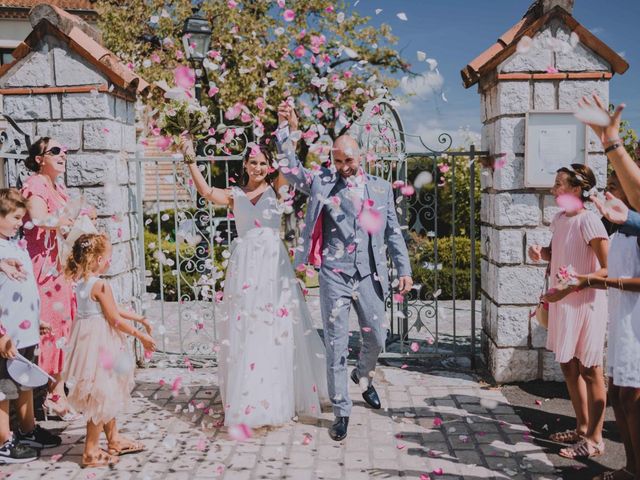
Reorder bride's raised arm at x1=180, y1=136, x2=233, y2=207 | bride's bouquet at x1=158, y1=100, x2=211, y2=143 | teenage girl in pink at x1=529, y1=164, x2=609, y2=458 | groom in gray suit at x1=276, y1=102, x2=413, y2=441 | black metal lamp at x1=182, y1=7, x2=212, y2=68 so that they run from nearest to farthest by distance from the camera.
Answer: teenage girl in pink at x1=529, y1=164, x2=609, y2=458, groom in gray suit at x1=276, y1=102, x2=413, y2=441, bride's raised arm at x1=180, y1=136, x2=233, y2=207, bride's bouquet at x1=158, y1=100, x2=211, y2=143, black metal lamp at x1=182, y1=7, x2=212, y2=68

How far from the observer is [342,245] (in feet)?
15.5

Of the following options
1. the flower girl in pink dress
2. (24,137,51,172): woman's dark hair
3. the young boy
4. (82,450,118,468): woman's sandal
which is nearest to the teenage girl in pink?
the flower girl in pink dress

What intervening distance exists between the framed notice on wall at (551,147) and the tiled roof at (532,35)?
1.93ft

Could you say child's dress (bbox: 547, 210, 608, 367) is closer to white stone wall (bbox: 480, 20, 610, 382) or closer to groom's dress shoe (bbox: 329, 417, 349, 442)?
white stone wall (bbox: 480, 20, 610, 382)

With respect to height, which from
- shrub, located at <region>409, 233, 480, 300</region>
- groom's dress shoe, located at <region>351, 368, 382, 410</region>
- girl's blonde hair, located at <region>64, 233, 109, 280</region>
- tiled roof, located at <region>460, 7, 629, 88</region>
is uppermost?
tiled roof, located at <region>460, 7, 629, 88</region>

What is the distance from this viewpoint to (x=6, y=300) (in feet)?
13.6

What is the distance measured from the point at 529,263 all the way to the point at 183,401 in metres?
3.34

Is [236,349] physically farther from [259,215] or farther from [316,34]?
[316,34]

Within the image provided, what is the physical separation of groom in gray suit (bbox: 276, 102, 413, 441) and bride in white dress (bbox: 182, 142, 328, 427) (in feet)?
0.90

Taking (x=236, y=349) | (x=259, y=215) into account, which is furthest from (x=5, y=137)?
(x=236, y=349)

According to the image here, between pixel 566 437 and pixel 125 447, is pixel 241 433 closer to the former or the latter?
pixel 125 447

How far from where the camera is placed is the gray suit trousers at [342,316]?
461 centimetres

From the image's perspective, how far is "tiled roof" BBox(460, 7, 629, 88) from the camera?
5.54 m

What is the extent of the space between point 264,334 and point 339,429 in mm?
889
